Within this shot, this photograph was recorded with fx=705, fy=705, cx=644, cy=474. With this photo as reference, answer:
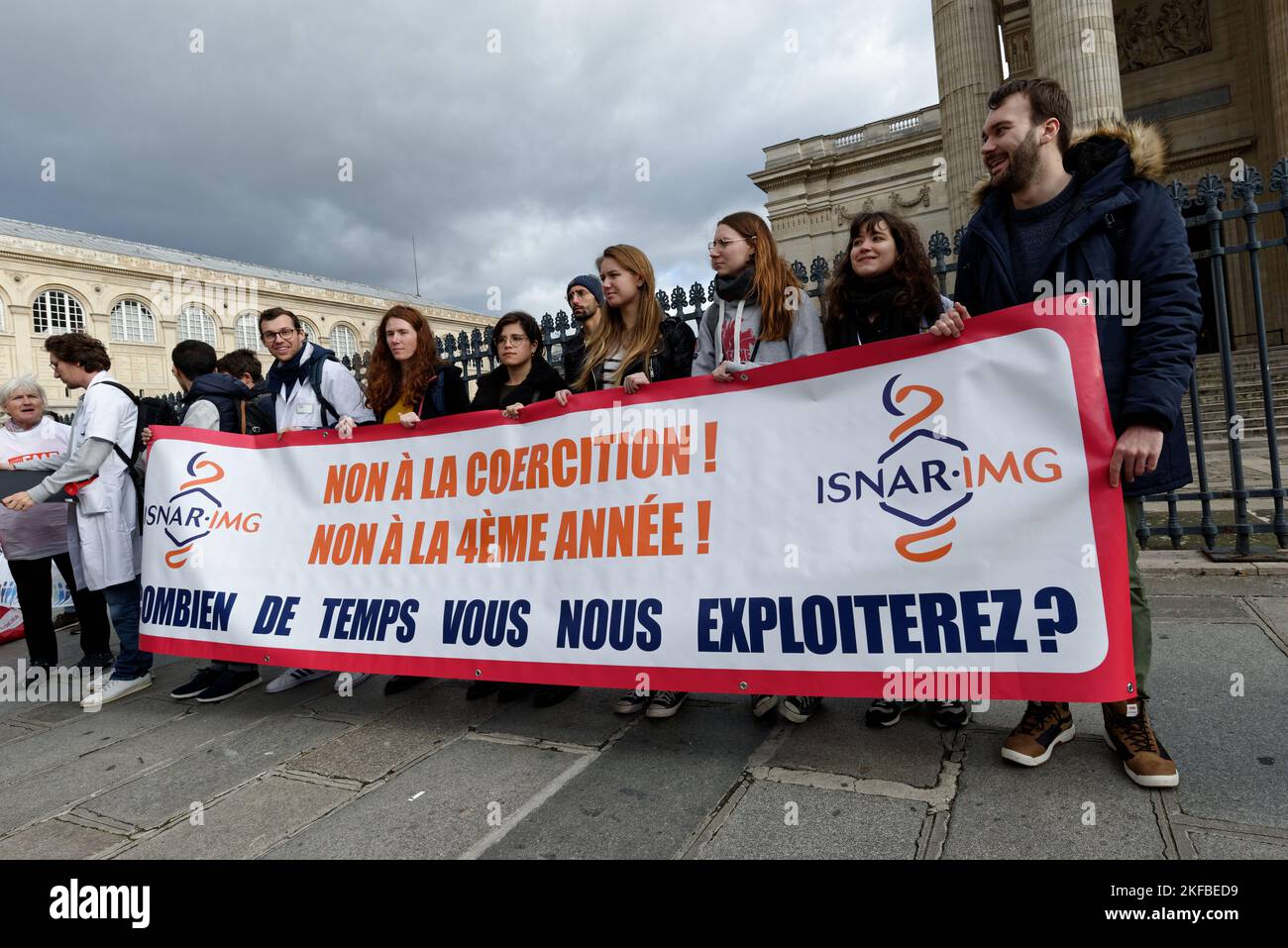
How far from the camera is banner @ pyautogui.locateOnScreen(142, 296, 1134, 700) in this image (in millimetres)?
2203

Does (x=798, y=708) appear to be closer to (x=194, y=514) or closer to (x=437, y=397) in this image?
(x=437, y=397)

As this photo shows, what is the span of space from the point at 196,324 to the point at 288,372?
49.2 m

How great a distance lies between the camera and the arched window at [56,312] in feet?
122

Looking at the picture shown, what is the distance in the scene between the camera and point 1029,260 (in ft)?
7.88

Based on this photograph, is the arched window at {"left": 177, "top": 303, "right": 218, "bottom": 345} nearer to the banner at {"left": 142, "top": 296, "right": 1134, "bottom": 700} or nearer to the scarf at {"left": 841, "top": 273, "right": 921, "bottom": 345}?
the banner at {"left": 142, "top": 296, "right": 1134, "bottom": 700}

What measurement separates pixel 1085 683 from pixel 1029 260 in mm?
1384

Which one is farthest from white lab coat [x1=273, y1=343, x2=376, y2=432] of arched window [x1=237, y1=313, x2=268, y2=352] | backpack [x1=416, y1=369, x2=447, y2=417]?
arched window [x1=237, y1=313, x2=268, y2=352]

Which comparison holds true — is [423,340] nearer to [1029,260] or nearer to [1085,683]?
[1029,260]

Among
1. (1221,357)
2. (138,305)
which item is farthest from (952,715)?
(138,305)

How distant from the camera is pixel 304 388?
401cm

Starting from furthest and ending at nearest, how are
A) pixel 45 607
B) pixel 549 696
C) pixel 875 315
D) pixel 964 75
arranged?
pixel 964 75 < pixel 45 607 < pixel 549 696 < pixel 875 315

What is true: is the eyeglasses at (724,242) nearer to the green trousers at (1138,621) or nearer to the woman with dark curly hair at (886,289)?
the woman with dark curly hair at (886,289)

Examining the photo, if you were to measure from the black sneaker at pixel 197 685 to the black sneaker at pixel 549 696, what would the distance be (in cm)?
199

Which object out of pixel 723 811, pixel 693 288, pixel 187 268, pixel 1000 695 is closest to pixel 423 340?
pixel 693 288
